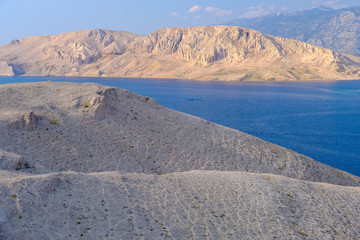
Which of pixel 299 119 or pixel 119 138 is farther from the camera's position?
pixel 299 119

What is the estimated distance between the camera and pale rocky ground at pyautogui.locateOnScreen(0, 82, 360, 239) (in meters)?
15.9

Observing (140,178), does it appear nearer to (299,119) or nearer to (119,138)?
(119,138)

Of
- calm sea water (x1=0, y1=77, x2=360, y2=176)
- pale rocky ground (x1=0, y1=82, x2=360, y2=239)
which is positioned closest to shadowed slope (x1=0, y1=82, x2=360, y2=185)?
pale rocky ground (x1=0, y1=82, x2=360, y2=239)

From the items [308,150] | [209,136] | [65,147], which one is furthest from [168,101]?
[65,147]

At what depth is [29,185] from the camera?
16281 mm

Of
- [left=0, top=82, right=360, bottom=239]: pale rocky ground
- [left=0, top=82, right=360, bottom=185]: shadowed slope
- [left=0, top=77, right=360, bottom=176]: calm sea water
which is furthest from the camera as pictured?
[left=0, top=77, right=360, bottom=176]: calm sea water

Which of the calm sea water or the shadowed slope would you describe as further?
the calm sea water

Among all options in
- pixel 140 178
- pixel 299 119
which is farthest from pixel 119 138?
pixel 299 119

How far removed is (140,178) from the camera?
72.4 feet

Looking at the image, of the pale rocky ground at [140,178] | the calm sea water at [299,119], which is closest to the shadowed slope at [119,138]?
the pale rocky ground at [140,178]

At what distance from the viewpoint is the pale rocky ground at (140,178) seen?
15.9 m

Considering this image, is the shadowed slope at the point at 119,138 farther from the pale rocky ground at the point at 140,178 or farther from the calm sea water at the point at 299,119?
the calm sea water at the point at 299,119

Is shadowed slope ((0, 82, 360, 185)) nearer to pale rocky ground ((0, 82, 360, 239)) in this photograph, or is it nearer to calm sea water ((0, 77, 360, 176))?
pale rocky ground ((0, 82, 360, 239))

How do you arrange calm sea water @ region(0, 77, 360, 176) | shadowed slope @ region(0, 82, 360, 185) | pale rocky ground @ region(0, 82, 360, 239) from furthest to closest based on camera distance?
calm sea water @ region(0, 77, 360, 176) < shadowed slope @ region(0, 82, 360, 185) < pale rocky ground @ region(0, 82, 360, 239)
